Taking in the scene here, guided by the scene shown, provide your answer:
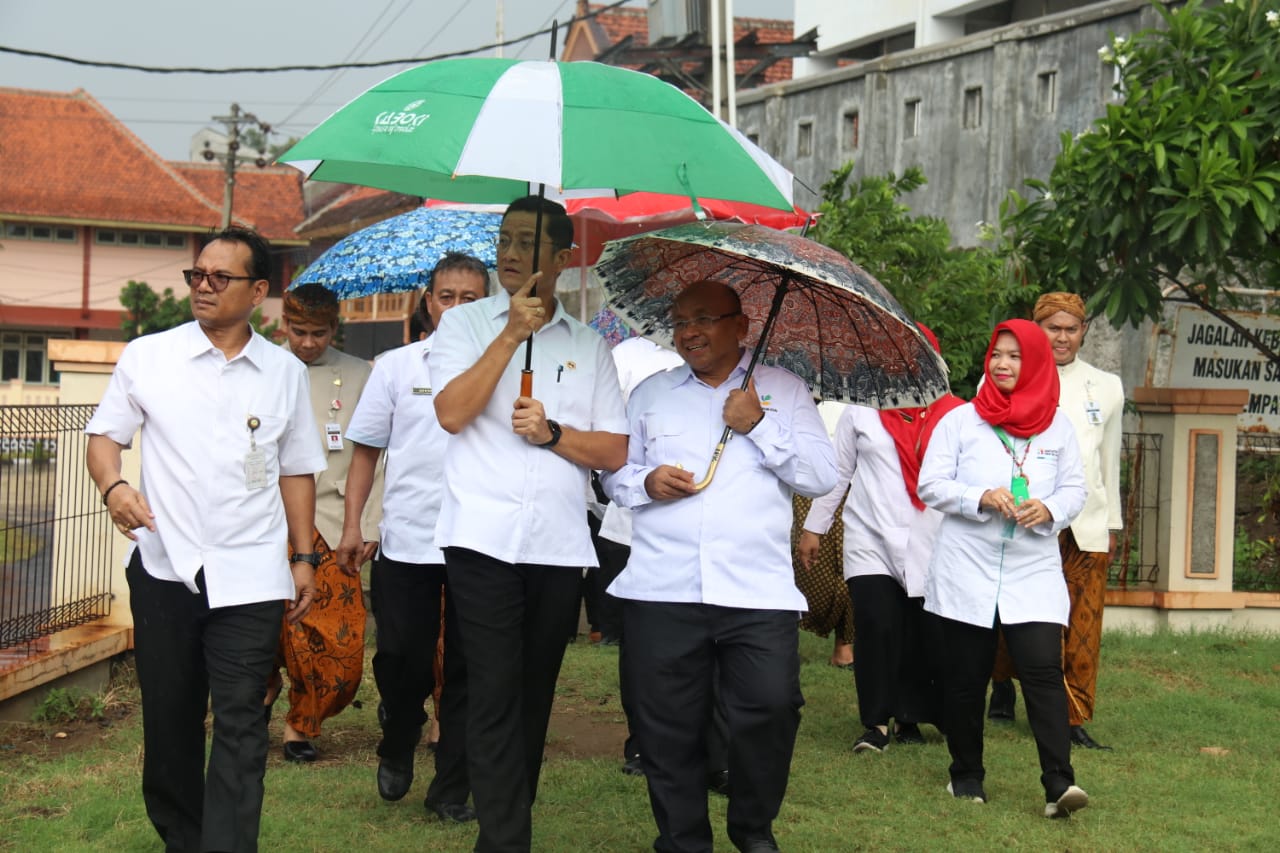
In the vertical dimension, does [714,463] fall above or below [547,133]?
below

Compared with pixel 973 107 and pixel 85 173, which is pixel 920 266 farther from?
pixel 85 173

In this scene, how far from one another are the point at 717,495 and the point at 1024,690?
1968 mm

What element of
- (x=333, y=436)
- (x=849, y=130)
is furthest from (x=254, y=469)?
(x=849, y=130)

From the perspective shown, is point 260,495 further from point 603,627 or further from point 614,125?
point 603,627

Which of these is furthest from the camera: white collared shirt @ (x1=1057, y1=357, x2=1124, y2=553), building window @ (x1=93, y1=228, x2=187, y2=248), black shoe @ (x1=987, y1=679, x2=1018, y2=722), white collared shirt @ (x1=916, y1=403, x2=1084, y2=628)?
building window @ (x1=93, y1=228, x2=187, y2=248)

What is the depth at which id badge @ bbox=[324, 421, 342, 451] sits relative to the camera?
22.6 feet

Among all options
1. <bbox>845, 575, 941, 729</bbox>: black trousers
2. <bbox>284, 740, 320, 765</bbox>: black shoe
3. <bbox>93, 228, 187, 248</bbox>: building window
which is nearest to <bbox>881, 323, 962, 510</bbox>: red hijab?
<bbox>845, 575, 941, 729</bbox>: black trousers

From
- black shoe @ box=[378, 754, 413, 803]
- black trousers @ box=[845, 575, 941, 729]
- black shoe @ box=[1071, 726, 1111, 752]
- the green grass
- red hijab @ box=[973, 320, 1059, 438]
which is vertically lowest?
the green grass

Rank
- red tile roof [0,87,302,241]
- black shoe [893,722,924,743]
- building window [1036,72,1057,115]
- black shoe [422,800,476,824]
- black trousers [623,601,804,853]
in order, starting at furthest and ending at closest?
1. red tile roof [0,87,302,241]
2. building window [1036,72,1057,115]
3. black shoe [893,722,924,743]
4. black shoe [422,800,476,824]
5. black trousers [623,601,804,853]

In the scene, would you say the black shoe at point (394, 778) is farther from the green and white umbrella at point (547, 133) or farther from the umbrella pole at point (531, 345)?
the green and white umbrella at point (547, 133)

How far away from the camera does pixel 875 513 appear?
7324 millimetres

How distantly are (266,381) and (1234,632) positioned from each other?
830 cm

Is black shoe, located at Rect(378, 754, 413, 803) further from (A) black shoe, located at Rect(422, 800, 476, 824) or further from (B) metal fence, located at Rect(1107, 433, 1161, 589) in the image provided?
(B) metal fence, located at Rect(1107, 433, 1161, 589)

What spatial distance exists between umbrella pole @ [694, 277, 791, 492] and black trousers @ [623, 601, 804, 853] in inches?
16.2
